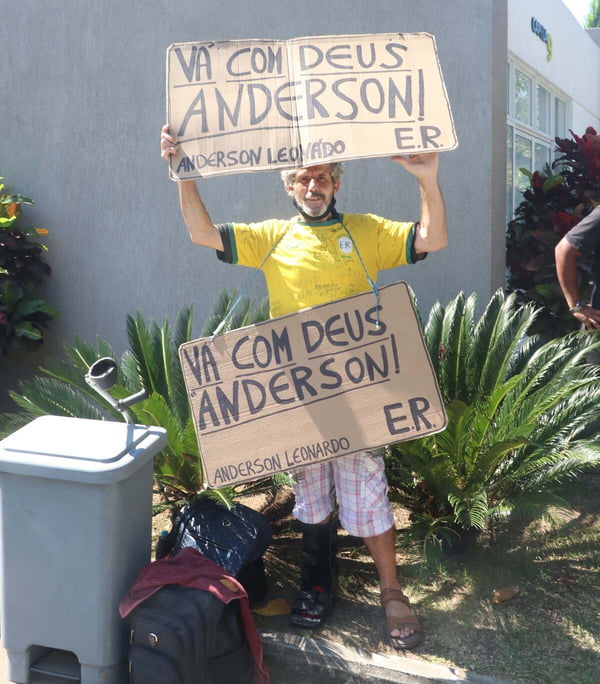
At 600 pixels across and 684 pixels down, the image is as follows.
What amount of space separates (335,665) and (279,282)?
1.53 meters

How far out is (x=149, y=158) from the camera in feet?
19.0

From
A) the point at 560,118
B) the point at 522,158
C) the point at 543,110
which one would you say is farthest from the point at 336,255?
the point at 560,118

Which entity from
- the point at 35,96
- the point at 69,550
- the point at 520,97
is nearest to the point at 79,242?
the point at 35,96

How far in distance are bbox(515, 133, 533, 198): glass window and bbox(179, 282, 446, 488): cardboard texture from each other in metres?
5.37

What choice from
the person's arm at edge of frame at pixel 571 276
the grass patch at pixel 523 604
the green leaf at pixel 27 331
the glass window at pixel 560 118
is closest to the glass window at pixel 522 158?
the glass window at pixel 560 118

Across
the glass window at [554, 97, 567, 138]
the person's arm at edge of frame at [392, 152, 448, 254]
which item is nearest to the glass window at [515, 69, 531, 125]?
the glass window at [554, 97, 567, 138]

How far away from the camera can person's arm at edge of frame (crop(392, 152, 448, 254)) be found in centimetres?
298

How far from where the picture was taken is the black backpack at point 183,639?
2.79m

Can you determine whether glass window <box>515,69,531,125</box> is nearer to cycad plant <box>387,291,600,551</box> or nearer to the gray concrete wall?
the gray concrete wall

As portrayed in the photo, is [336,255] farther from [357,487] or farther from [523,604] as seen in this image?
[523,604]

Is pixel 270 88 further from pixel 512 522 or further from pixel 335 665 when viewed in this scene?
pixel 512 522

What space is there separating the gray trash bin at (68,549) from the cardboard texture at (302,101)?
114cm

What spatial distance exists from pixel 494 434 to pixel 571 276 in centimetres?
90

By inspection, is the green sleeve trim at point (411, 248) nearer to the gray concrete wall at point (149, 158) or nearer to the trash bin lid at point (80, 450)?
the trash bin lid at point (80, 450)
